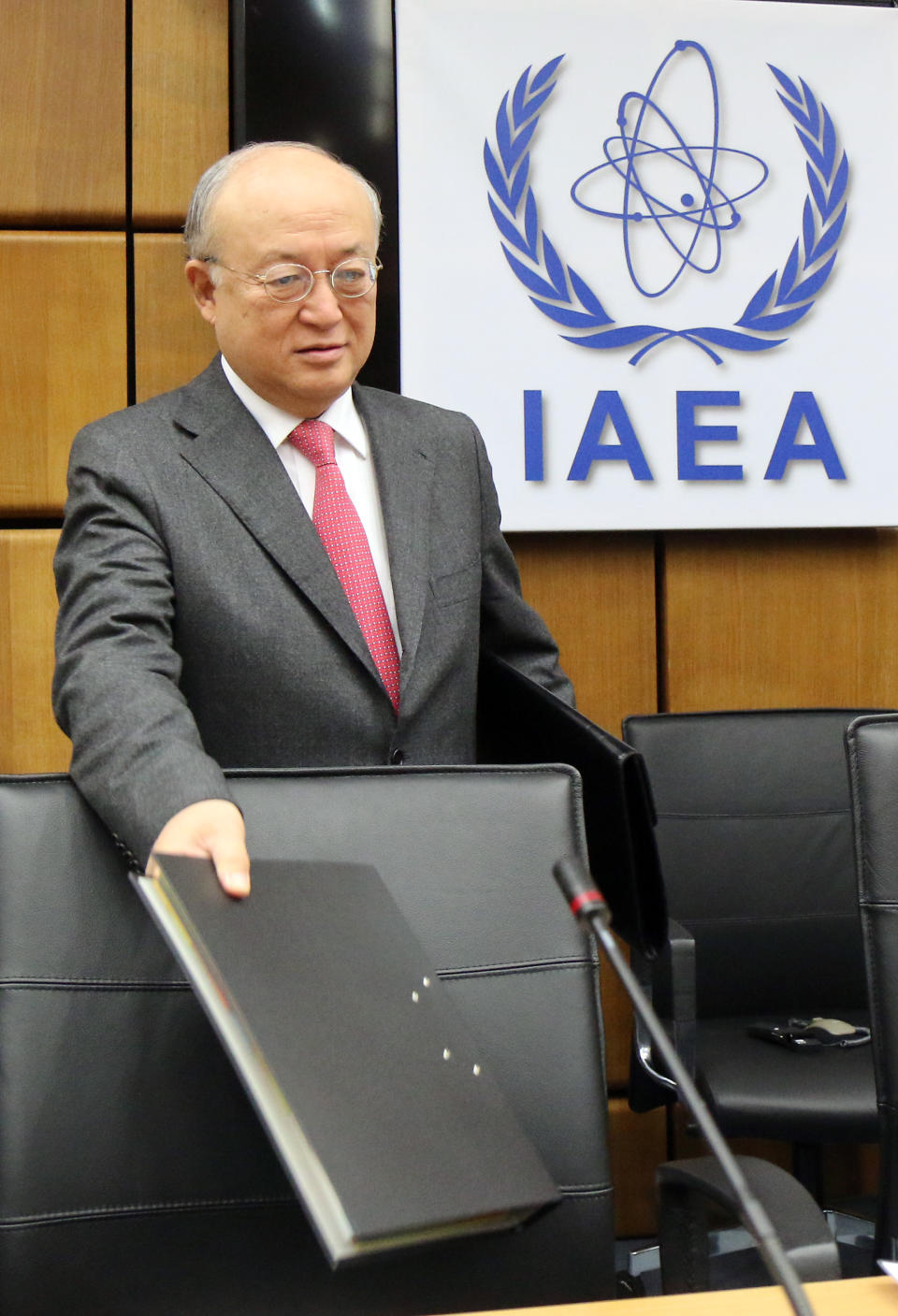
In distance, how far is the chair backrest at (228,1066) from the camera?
3.23 ft

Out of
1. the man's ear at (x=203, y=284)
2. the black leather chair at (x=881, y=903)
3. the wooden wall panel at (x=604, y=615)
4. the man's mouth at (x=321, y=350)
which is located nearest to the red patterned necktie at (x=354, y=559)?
the man's mouth at (x=321, y=350)

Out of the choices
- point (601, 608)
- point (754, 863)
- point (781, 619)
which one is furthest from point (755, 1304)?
point (781, 619)

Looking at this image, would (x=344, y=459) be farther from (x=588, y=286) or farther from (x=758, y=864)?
(x=758, y=864)

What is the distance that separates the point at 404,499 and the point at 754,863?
105cm

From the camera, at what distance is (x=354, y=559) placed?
5.66ft

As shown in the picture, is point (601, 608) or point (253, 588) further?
point (601, 608)

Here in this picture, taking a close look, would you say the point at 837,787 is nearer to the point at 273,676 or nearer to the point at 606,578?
the point at 606,578

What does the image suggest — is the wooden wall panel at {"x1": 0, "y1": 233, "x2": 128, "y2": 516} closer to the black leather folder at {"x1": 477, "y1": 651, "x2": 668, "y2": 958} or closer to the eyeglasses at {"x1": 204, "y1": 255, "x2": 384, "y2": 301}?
the eyeglasses at {"x1": 204, "y1": 255, "x2": 384, "y2": 301}

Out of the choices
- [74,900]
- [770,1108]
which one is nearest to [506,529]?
[770,1108]

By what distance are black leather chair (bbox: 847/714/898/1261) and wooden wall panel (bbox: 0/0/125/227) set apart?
1932 millimetres

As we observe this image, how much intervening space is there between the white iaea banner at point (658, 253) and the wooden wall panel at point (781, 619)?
0.32 feet

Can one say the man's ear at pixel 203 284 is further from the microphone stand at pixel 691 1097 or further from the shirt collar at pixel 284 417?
the microphone stand at pixel 691 1097

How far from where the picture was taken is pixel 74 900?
1.04 meters

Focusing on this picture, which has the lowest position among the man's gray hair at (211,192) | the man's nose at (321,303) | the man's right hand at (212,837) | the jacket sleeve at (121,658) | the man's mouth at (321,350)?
the man's right hand at (212,837)
